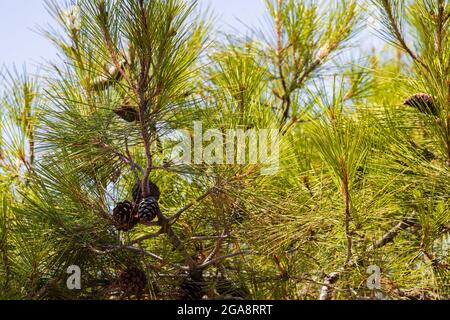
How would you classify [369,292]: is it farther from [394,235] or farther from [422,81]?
[422,81]

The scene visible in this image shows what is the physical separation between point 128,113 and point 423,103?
0.61 meters

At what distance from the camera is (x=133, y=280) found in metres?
1.68

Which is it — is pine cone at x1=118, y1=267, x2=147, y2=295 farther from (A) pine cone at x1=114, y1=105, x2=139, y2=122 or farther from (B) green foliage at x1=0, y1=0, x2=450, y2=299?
(A) pine cone at x1=114, y1=105, x2=139, y2=122

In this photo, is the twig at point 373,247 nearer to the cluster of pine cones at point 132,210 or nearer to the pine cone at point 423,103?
the pine cone at point 423,103

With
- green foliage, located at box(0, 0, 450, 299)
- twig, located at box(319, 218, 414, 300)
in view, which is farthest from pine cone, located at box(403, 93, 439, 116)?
twig, located at box(319, 218, 414, 300)

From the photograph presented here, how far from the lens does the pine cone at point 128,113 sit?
1.63 metres

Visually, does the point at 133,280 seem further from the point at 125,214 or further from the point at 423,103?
the point at 423,103

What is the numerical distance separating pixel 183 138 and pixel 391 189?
47cm

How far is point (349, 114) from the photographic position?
6.62 ft

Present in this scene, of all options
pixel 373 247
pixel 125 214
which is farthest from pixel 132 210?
pixel 373 247

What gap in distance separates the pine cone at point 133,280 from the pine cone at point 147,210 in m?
0.19

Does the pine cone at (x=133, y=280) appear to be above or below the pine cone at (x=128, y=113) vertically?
below

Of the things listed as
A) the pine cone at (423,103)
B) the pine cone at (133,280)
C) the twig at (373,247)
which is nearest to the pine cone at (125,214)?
the pine cone at (133,280)

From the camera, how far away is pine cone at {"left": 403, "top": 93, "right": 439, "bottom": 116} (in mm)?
1663
